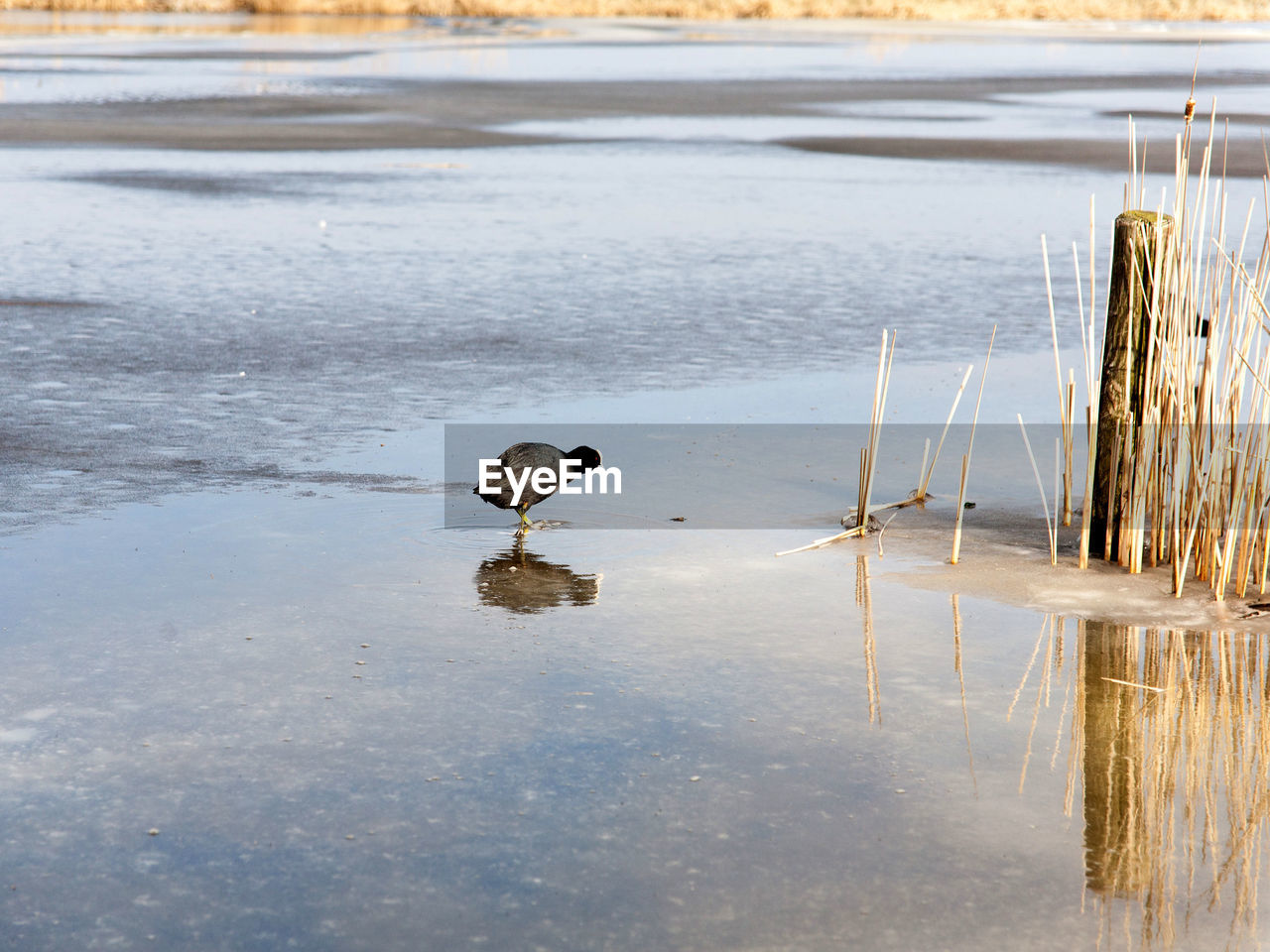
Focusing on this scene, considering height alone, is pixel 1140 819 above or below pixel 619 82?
below

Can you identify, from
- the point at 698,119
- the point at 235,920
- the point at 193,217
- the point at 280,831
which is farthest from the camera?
the point at 698,119

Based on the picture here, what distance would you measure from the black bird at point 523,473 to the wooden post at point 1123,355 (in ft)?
6.29

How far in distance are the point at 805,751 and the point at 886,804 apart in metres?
0.34

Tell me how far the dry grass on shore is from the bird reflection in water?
60.9 metres

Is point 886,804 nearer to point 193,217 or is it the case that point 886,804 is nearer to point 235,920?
point 235,920

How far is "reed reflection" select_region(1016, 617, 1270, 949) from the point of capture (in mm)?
3235

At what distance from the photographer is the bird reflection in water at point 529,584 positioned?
5.04 m

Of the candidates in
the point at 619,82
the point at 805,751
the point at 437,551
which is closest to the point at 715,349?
the point at 437,551

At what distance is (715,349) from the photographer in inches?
366

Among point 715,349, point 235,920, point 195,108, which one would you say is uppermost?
point 195,108

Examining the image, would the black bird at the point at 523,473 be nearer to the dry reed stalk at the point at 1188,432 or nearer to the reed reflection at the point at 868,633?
the reed reflection at the point at 868,633

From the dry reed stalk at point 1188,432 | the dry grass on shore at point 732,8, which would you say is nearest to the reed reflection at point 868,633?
the dry reed stalk at point 1188,432

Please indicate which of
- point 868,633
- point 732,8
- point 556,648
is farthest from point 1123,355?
point 732,8

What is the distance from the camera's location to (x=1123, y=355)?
552 cm
